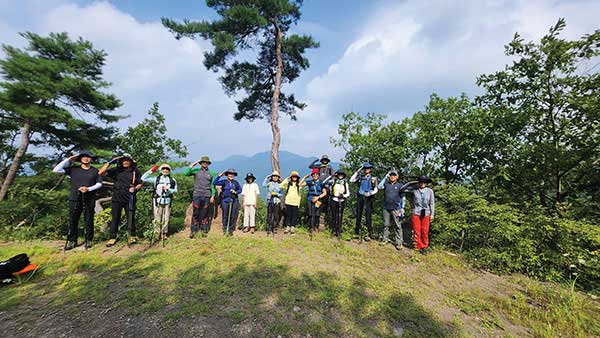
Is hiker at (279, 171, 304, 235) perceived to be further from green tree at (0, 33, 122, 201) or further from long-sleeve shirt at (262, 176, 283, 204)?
green tree at (0, 33, 122, 201)

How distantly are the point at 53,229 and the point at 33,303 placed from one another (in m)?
5.84

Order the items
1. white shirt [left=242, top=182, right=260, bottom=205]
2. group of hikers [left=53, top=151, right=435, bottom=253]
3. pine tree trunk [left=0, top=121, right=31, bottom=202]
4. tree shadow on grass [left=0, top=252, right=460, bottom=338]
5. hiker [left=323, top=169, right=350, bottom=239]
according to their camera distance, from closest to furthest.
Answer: tree shadow on grass [left=0, top=252, right=460, bottom=338]
group of hikers [left=53, top=151, right=435, bottom=253]
hiker [left=323, top=169, right=350, bottom=239]
white shirt [left=242, top=182, right=260, bottom=205]
pine tree trunk [left=0, top=121, right=31, bottom=202]

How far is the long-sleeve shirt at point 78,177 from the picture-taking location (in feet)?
17.7

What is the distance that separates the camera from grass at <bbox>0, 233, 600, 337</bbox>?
3.04 m

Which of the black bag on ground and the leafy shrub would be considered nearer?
the black bag on ground

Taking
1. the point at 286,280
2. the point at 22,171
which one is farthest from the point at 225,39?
the point at 22,171

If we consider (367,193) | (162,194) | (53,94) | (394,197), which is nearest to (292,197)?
(367,193)

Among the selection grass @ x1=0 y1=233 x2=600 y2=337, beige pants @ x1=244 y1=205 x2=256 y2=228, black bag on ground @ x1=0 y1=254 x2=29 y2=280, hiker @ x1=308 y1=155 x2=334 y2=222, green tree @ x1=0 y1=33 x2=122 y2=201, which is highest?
green tree @ x1=0 y1=33 x2=122 y2=201

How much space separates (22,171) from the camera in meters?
11.7

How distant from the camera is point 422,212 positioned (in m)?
6.29

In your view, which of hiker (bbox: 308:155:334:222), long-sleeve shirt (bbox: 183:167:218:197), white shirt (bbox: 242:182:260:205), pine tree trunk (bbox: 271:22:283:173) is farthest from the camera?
pine tree trunk (bbox: 271:22:283:173)

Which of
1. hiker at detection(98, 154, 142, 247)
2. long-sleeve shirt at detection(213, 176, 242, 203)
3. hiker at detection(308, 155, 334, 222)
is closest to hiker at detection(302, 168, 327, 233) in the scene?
hiker at detection(308, 155, 334, 222)

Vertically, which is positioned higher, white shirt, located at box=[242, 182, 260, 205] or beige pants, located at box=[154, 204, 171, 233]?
white shirt, located at box=[242, 182, 260, 205]

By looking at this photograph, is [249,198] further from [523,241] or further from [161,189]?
[523,241]
